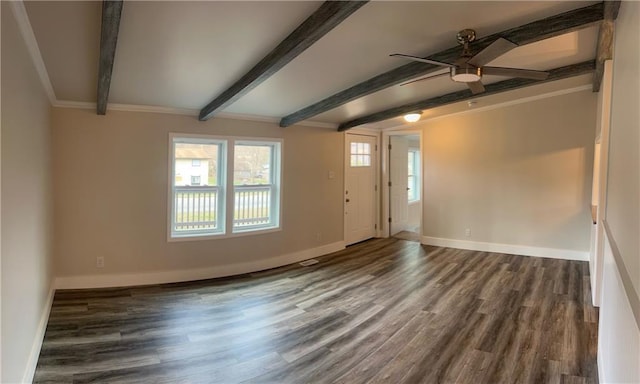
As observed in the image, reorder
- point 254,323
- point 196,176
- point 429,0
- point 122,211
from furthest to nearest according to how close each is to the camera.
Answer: point 196,176 < point 122,211 < point 254,323 < point 429,0

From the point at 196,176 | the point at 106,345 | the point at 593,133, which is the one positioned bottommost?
the point at 106,345

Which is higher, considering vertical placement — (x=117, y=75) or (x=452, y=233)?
(x=117, y=75)

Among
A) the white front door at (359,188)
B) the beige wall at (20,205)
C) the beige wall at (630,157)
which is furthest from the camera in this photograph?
the white front door at (359,188)

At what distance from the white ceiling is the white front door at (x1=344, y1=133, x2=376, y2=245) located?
8.49 ft

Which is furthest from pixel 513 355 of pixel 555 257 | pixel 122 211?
pixel 122 211

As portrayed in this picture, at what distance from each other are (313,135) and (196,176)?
80.2 inches

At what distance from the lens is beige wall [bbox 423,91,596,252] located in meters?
5.34

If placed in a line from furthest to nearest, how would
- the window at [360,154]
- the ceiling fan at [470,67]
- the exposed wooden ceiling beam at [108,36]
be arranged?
the window at [360,154] < the ceiling fan at [470,67] < the exposed wooden ceiling beam at [108,36]

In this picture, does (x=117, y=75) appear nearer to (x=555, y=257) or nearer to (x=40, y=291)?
(x=40, y=291)

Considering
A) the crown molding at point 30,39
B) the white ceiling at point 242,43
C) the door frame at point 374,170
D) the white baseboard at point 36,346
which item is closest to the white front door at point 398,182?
the door frame at point 374,170

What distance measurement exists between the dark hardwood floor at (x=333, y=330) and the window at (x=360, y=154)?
2551 millimetres

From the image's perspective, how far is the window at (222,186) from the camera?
15.0 feet

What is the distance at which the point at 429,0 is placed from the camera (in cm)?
234

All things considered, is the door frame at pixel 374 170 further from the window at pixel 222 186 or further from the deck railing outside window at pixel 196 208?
the deck railing outside window at pixel 196 208
